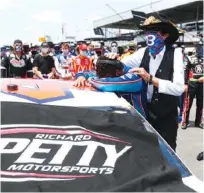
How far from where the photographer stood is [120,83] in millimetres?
2727

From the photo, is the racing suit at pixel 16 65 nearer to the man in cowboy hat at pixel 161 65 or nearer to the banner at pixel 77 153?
the man in cowboy hat at pixel 161 65

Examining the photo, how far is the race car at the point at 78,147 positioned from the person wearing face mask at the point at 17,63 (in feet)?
20.3

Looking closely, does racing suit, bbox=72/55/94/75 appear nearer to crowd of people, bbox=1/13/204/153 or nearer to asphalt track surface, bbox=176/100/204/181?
asphalt track surface, bbox=176/100/204/181

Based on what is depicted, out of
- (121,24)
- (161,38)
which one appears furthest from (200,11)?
(161,38)

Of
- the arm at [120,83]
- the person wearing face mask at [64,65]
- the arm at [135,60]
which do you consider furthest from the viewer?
the person wearing face mask at [64,65]

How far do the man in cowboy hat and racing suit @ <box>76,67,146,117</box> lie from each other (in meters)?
0.09

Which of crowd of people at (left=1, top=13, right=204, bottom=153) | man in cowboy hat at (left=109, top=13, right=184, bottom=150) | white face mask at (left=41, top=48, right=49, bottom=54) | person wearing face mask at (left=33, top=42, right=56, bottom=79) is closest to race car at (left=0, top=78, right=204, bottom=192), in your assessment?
crowd of people at (left=1, top=13, right=204, bottom=153)

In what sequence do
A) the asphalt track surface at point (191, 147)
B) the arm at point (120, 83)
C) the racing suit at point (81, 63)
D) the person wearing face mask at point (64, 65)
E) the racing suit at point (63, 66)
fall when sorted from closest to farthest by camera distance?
the arm at point (120, 83)
the asphalt track surface at point (191, 147)
the racing suit at point (81, 63)
the person wearing face mask at point (64, 65)
the racing suit at point (63, 66)

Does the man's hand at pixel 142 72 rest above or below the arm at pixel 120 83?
above

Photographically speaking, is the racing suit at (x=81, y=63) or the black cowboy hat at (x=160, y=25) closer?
the black cowboy hat at (x=160, y=25)

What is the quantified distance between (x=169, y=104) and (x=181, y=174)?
4.32 feet

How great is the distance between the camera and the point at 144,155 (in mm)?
1983

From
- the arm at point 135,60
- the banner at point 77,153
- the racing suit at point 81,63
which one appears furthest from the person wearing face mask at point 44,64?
the banner at point 77,153

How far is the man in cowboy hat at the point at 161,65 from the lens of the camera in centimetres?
310
